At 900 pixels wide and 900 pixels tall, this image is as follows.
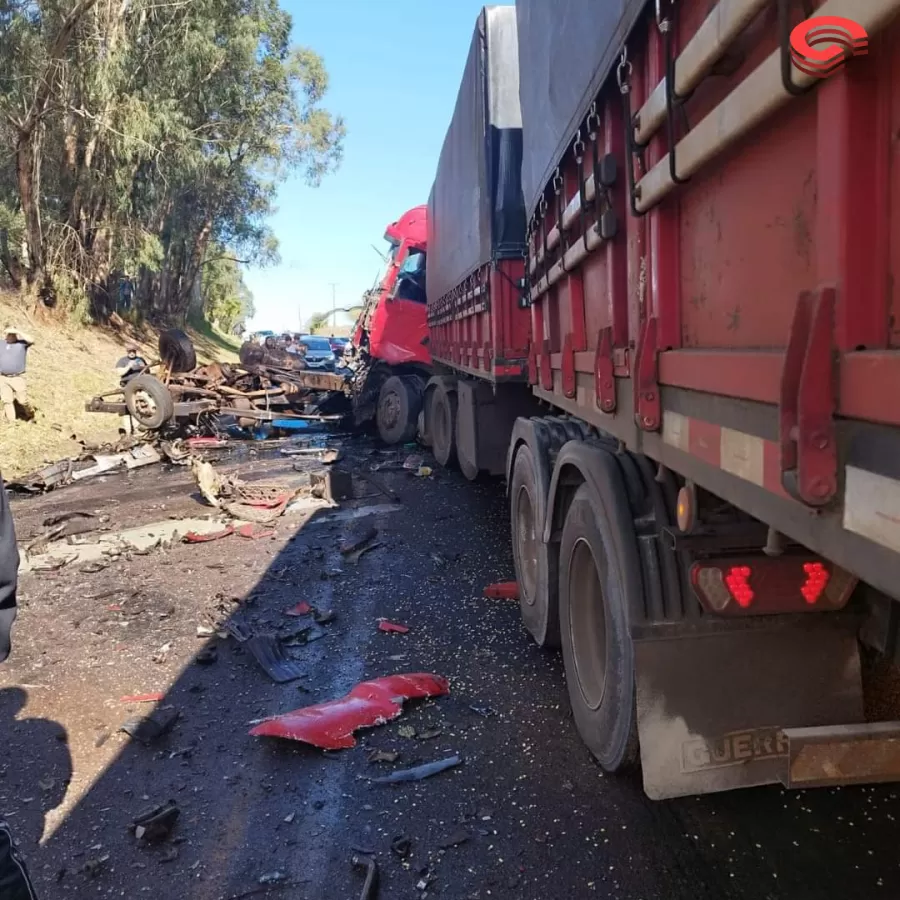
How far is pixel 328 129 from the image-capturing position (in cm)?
3077

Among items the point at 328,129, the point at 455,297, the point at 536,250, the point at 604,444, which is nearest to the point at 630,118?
the point at 604,444

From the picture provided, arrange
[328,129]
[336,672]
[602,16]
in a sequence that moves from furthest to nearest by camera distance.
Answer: [328,129] → [336,672] → [602,16]

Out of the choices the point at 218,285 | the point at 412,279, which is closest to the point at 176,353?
the point at 412,279

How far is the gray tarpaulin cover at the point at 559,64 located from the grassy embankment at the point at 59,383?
9.11 m

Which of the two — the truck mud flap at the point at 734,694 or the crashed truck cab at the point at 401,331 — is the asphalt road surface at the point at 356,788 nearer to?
the truck mud flap at the point at 734,694

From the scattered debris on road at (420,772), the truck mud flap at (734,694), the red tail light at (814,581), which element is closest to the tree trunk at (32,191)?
the scattered debris on road at (420,772)

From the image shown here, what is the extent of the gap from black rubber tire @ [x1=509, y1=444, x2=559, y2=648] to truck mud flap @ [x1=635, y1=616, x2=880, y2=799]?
53.4 inches

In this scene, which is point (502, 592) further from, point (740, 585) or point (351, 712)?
point (740, 585)

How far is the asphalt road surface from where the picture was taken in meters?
2.58

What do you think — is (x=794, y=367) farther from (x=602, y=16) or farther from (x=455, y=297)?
(x=455, y=297)

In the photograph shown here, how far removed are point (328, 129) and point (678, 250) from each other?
3154 centimetres

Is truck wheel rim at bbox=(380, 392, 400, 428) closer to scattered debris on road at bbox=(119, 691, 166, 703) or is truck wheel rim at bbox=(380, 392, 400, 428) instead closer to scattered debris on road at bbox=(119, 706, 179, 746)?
scattered debris on road at bbox=(119, 691, 166, 703)

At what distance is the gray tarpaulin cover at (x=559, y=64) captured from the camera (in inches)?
104

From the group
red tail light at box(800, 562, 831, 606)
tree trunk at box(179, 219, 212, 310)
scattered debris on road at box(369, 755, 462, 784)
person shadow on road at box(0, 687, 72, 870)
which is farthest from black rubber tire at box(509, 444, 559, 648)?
tree trunk at box(179, 219, 212, 310)
